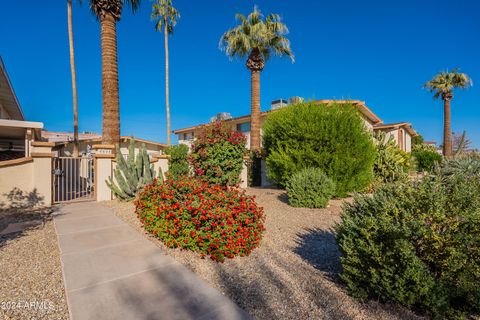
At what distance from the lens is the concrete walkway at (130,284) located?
8.52 ft

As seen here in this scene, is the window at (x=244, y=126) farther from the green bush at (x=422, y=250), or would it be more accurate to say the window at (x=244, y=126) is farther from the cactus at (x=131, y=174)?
the green bush at (x=422, y=250)

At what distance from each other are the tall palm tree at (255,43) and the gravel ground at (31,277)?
1163cm

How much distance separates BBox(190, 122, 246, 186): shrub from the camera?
9.62 m

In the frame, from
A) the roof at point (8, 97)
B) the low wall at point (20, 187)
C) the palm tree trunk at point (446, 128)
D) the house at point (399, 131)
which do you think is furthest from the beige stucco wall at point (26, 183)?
the palm tree trunk at point (446, 128)

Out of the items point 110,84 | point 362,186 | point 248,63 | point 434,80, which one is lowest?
point 362,186

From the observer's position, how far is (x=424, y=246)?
Answer: 2.55m

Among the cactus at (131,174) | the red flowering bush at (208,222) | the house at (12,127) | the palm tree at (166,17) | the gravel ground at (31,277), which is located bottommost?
the gravel ground at (31,277)

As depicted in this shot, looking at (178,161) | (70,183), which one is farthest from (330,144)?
(70,183)

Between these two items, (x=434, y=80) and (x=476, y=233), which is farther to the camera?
(x=434, y=80)

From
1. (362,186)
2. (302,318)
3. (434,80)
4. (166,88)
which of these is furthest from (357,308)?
(434,80)

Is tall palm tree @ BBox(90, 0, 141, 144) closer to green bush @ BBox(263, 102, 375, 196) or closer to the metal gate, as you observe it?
the metal gate

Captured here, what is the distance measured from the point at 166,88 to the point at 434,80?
31.0 m

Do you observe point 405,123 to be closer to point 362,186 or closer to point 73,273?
point 362,186

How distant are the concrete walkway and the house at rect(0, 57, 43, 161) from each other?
330 inches
